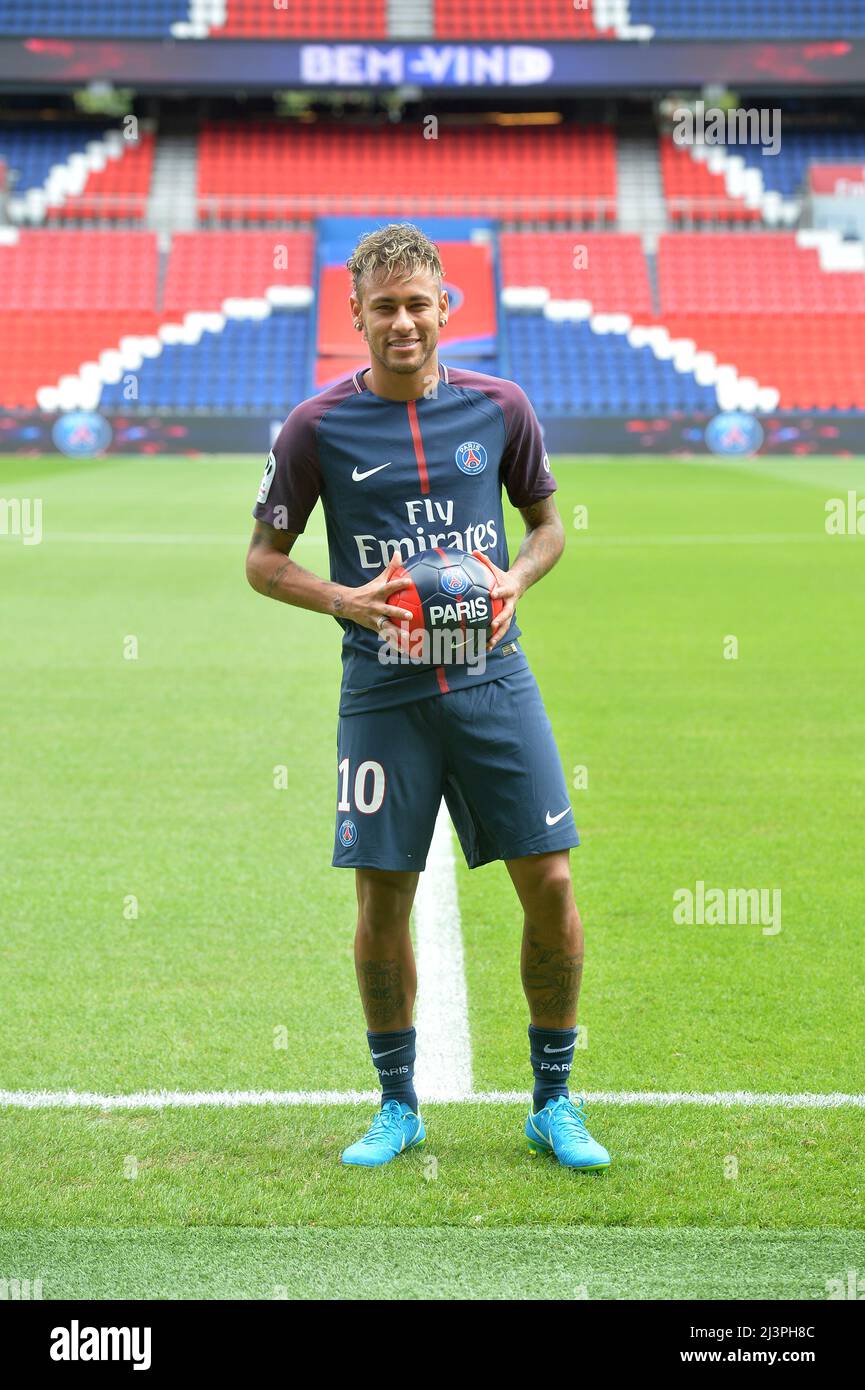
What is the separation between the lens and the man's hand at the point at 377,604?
3465 millimetres

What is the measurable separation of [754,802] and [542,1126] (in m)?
3.60

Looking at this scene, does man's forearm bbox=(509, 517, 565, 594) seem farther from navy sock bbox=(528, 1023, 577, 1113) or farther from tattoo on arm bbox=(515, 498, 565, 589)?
navy sock bbox=(528, 1023, 577, 1113)

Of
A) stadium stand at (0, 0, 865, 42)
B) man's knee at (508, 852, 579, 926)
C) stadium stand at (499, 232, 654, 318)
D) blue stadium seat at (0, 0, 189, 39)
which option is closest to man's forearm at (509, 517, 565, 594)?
man's knee at (508, 852, 579, 926)

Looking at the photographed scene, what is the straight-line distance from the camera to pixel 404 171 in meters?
41.2

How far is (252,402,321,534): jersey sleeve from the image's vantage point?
11.6 feet

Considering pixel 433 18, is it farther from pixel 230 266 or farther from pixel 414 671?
pixel 414 671

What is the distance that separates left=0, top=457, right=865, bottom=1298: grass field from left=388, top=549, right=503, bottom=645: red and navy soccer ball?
4.08 ft

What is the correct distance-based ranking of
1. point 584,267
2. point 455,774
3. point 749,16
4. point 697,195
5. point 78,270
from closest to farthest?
point 455,774 < point 78,270 < point 584,267 < point 697,195 < point 749,16

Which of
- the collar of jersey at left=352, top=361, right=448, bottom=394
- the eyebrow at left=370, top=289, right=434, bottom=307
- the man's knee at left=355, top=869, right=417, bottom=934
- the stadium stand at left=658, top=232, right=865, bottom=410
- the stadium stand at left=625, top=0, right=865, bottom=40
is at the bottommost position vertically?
the man's knee at left=355, top=869, right=417, bottom=934

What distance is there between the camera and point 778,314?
37.5 metres

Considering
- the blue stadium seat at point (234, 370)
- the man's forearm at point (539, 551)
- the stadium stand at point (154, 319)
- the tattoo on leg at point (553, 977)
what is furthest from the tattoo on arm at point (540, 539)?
the stadium stand at point (154, 319)

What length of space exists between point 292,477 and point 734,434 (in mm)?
27463

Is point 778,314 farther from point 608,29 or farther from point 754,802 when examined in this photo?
point 754,802

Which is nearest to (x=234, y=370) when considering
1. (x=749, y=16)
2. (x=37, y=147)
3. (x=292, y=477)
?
(x=37, y=147)
